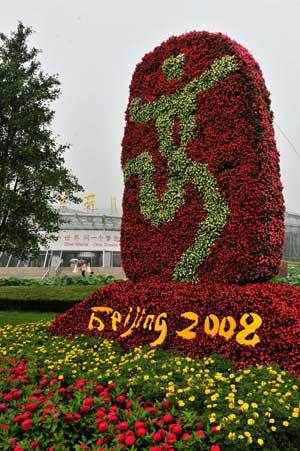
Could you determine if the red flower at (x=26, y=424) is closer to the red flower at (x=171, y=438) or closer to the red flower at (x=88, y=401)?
the red flower at (x=88, y=401)

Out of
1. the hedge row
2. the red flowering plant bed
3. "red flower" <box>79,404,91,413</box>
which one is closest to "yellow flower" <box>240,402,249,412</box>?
the red flowering plant bed

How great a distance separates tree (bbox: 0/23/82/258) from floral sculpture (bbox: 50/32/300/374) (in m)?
7.93

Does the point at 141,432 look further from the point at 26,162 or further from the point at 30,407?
the point at 26,162

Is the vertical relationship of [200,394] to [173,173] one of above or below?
below

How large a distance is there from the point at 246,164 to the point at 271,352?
2.45 metres

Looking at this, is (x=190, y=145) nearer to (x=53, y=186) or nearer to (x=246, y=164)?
(x=246, y=164)

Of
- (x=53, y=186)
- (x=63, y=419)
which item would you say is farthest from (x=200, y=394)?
(x=53, y=186)

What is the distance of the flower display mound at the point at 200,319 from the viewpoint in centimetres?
523

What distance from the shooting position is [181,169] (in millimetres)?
7117

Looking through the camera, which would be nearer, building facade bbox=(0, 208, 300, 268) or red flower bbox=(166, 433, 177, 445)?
red flower bbox=(166, 433, 177, 445)

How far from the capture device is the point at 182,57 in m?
7.36

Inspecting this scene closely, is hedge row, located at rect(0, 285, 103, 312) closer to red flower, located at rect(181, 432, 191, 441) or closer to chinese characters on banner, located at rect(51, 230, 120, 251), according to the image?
red flower, located at rect(181, 432, 191, 441)

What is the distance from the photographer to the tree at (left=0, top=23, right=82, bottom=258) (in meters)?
15.2

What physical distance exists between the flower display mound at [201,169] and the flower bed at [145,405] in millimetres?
1818
